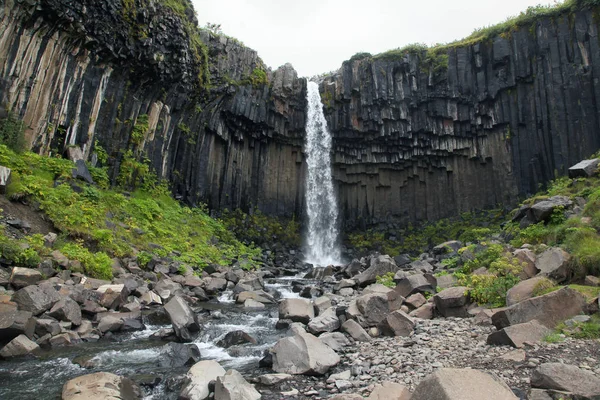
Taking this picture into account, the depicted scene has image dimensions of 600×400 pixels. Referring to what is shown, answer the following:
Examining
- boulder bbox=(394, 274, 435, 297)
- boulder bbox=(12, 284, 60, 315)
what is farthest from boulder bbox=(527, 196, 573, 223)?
boulder bbox=(12, 284, 60, 315)

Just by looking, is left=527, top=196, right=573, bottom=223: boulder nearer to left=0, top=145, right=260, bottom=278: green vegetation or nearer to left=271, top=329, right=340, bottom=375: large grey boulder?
left=271, top=329, right=340, bottom=375: large grey boulder

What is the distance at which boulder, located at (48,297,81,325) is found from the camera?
863cm

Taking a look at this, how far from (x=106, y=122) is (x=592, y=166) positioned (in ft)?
74.5

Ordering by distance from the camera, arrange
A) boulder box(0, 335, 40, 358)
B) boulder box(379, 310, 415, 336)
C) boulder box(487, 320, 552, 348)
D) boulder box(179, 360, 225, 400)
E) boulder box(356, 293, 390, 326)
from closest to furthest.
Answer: boulder box(179, 360, 225, 400)
boulder box(487, 320, 552, 348)
boulder box(0, 335, 40, 358)
boulder box(379, 310, 415, 336)
boulder box(356, 293, 390, 326)

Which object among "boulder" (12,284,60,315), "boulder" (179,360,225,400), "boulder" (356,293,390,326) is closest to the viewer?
"boulder" (179,360,225,400)

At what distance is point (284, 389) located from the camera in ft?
19.5

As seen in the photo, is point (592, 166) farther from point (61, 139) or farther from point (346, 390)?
point (61, 139)

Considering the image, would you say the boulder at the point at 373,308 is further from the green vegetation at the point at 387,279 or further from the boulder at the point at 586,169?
the boulder at the point at 586,169

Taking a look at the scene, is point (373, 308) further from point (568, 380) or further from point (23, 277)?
point (23, 277)

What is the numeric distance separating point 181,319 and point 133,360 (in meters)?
1.71

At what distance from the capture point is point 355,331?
823 cm

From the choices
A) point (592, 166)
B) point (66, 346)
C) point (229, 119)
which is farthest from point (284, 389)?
point (229, 119)

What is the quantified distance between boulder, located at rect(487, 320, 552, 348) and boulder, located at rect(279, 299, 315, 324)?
5.05 m

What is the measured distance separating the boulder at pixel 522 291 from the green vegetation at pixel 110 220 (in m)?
11.2
